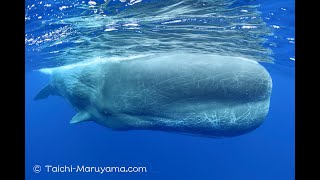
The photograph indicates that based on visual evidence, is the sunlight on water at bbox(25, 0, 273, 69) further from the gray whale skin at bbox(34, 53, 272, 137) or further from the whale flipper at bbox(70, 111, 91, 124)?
the whale flipper at bbox(70, 111, 91, 124)

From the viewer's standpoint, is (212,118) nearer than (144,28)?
Yes

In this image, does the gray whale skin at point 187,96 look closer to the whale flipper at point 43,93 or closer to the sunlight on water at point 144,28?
the sunlight on water at point 144,28

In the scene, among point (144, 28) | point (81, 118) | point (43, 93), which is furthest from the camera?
point (43, 93)

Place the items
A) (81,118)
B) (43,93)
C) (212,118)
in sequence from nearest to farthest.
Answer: (212,118) → (81,118) → (43,93)

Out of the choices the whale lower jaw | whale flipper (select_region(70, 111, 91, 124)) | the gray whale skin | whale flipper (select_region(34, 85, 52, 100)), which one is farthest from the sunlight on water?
whale flipper (select_region(70, 111, 91, 124))

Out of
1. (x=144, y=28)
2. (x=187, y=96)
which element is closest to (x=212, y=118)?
(x=187, y=96)

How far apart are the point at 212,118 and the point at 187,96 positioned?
728 millimetres

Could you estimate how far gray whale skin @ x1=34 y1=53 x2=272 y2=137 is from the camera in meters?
6.91

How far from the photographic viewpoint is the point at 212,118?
6.96m

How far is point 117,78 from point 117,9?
1.66 meters

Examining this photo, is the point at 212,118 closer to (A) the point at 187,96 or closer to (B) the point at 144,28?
(A) the point at 187,96

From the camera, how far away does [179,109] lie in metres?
7.06

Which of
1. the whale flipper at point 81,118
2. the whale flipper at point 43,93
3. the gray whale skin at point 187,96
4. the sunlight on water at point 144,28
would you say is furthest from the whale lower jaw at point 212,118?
the whale flipper at point 43,93
